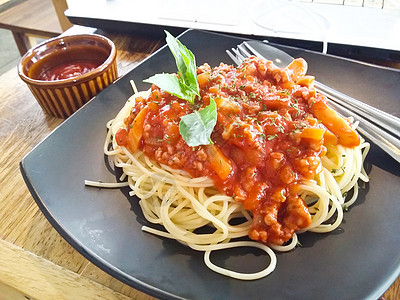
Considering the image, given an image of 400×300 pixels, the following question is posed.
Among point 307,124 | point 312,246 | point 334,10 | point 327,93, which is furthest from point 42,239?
point 334,10

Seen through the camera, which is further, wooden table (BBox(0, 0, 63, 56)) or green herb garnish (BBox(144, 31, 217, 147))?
wooden table (BBox(0, 0, 63, 56))

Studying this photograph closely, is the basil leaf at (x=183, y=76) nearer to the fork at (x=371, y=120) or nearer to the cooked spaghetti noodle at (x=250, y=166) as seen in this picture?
the cooked spaghetti noodle at (x=250, y=166)

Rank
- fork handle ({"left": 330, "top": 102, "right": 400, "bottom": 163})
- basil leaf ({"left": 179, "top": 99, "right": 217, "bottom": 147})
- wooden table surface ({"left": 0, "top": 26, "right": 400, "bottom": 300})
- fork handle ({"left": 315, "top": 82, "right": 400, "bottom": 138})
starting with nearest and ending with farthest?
basil leaf ({"left": 179, "top": 99, "right": 217, "bottom": 147}) < wooden table surface ({"left": 0, "top": 26, "right": 400, "bottom": 300}) < fork handle ({"left": 330, "top": 102, "right": 400, "bottom": 163}) < fork handle ({"left": 315, "top": 82, "right": 400, "bottom": 138})

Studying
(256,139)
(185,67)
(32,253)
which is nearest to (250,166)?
(256,139)

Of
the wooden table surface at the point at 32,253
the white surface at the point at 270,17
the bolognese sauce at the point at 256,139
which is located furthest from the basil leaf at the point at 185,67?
the white surface at the point at 270,17

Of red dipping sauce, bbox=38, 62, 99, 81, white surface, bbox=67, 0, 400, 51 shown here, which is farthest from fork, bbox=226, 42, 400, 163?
red dipping sauce, bbox=38, 62, 99, 81

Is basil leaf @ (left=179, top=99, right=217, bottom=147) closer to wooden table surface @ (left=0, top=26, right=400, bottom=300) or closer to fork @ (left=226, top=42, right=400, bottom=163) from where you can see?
wooden table surface @ (left=0, top=26, right=400, bottom=300)
